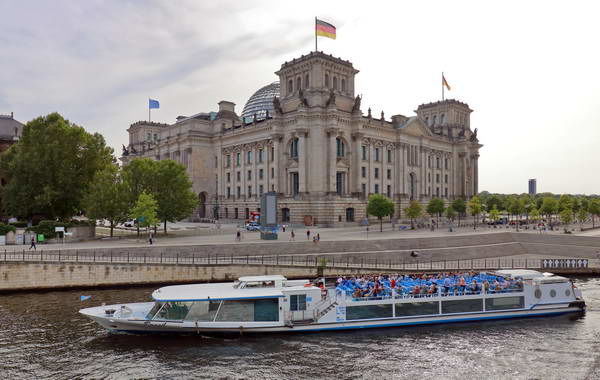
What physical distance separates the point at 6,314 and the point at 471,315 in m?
32.6

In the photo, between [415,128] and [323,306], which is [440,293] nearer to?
[323,306]

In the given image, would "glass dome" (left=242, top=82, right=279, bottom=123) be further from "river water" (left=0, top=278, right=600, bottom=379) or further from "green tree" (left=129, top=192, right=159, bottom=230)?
"river water" (left=0, top=278, right=600, bottom=379)

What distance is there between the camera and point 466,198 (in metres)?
120

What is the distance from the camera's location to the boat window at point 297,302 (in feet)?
90.7

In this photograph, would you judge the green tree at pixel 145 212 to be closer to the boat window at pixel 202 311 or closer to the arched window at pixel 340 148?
the boat window at pixel 202 311

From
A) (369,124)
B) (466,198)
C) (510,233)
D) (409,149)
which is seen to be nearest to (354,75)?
(369,124)

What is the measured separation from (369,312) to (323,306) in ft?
Result: 10.4

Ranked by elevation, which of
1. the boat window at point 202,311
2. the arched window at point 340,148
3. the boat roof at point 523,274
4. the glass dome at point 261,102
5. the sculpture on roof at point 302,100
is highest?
the glass dome at point 261,102

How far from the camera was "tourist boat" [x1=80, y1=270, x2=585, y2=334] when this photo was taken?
2650 cm

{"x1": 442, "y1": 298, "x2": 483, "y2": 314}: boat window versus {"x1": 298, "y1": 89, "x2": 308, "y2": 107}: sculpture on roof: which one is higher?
{"x1": 298, "y1": 89, "x2": 308, "y2": 107}: sculpture on roof

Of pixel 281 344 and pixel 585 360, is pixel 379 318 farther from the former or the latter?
pixel 585 360

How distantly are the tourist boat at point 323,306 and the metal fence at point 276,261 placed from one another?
41.3 ft

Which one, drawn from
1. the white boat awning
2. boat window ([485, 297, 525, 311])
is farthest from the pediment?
the white boat awning

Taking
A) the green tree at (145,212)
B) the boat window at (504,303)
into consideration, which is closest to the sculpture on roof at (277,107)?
the green tree at (145,212)
